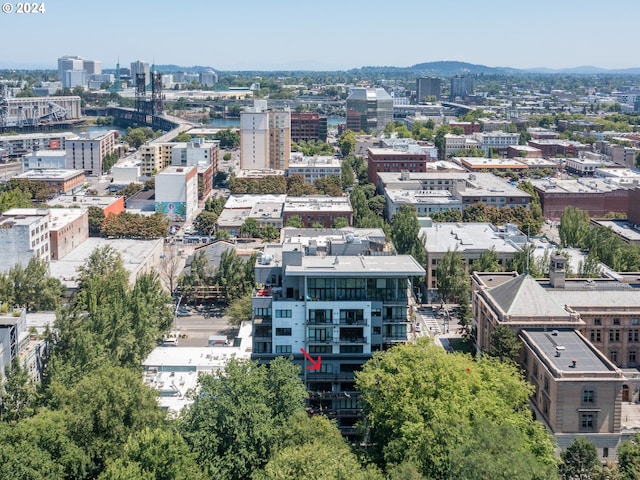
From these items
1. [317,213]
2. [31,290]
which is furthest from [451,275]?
[31,290]

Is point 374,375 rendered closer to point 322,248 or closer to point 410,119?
point 322,248

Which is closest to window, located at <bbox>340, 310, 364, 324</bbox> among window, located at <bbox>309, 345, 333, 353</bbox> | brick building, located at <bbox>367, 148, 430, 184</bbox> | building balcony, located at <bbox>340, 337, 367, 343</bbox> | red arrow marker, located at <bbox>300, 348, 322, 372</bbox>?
building balcony, located at <bbox>340, 337, 367, 343</bbox>

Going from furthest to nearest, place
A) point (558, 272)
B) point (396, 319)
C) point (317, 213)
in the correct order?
point (317, 213), point (558, 272), point (396, 319)

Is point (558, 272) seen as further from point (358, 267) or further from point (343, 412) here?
point (343, 412)

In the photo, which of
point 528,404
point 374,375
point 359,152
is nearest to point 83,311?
point 374,375

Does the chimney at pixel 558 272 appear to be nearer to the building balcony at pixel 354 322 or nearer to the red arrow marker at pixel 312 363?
the building balcony at pixel 354 322
